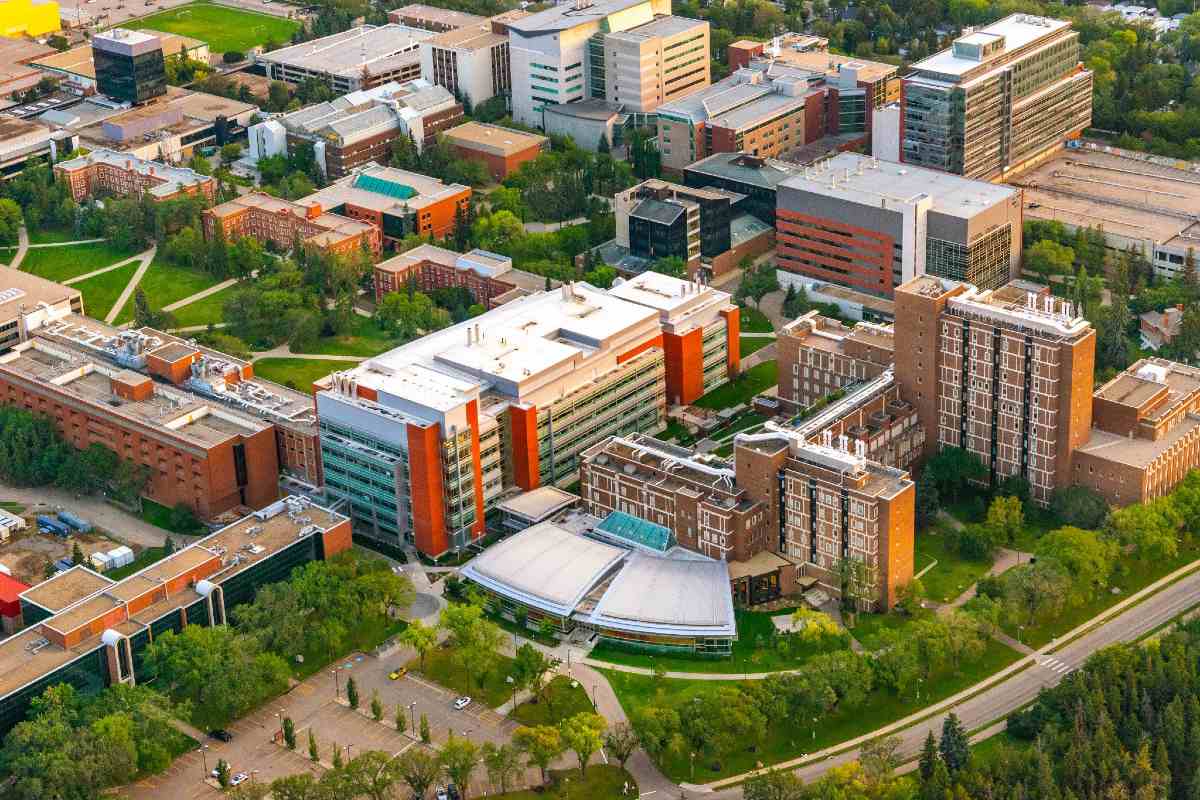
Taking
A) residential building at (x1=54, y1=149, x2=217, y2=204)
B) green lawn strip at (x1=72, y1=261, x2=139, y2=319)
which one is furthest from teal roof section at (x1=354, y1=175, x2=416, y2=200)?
green lawn strip at (x1=72, y1=261, x2=139, y2=319)

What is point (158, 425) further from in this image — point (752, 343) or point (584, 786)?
point (752, 343)

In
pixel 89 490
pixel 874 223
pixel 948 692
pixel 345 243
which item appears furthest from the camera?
pixel 345 243

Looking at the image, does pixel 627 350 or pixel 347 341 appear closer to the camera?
pixel 627 350

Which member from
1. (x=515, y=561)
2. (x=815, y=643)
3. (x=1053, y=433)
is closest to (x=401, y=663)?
(x=515, y=561)

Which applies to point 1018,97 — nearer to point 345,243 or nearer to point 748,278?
point 748,278

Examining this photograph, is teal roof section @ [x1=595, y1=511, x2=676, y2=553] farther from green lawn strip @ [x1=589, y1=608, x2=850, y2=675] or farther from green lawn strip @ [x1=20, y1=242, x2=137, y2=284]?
green lawn strip @ [x1=20, y1=242, x2=137, y2=284]

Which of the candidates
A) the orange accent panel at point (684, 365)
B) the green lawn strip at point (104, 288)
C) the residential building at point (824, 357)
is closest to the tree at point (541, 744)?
the residential building at point (824, 357)

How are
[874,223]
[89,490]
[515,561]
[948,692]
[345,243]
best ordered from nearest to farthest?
1. [948,692]
2. [515,561]
3. [89,490]
4. [874,223]
5. [345,243]
